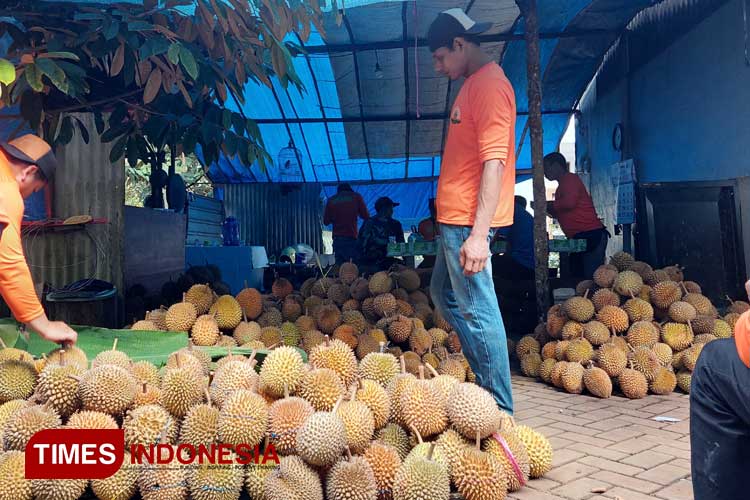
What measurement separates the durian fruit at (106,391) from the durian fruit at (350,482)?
2.73 feet

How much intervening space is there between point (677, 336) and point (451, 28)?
281cm

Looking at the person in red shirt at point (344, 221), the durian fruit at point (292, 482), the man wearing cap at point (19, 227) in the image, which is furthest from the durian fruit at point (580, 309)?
the person in red shirt at point (344, 221)

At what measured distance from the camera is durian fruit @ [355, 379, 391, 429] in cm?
216

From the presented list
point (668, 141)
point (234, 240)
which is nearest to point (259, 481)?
point (668, 141)

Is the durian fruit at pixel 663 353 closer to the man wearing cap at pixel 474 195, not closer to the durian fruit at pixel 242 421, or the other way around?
the man wearing cap at pixel 474 195

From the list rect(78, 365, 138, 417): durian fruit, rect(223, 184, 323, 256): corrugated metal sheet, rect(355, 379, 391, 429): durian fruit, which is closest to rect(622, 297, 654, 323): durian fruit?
rect(355, 379, 391, 429): durian fruit

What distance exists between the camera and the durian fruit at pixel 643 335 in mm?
3977

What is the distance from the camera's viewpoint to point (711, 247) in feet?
15.4

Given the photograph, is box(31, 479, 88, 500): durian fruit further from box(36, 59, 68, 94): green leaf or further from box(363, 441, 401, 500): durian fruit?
box(36, 59, 68, 94): green leaf

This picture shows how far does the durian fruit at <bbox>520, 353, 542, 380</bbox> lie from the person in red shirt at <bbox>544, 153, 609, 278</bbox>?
6.21 feet

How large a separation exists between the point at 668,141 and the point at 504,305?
361 cm

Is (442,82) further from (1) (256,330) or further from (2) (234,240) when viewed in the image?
(1) (256,330)

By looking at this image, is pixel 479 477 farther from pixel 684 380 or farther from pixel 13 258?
pixel 684 380

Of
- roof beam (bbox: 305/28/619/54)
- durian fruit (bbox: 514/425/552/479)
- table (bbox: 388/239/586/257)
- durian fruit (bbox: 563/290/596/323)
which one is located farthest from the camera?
roof beam (bbox: 305/28/619/54)
